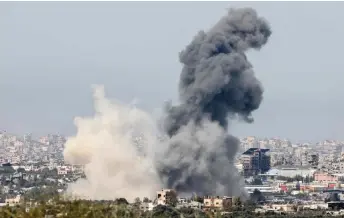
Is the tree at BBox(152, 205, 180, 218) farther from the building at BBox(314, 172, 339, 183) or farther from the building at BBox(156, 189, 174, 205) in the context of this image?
the building at BBox(314, 172, 339, 183)

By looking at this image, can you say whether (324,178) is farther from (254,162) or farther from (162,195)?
(162,195)

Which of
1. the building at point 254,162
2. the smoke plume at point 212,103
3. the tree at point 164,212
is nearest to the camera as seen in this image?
the tree at point 164,212

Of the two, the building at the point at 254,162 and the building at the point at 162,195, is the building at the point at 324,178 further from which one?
the building at the point at 162,195

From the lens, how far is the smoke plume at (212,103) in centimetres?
4722

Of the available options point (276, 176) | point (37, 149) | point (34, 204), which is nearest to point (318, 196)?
point (276, 176)

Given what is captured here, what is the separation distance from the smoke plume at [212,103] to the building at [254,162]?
29823 millimetres

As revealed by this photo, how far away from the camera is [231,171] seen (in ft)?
159

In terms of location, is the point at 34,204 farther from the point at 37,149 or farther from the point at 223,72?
the point at 37,149

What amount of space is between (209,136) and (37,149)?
72950 millimetres

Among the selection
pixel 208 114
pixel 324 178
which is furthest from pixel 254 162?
pixel 208 114

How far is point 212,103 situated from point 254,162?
3439cm

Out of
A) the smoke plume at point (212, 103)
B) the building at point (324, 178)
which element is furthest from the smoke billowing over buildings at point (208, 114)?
the building at point (324, 178)

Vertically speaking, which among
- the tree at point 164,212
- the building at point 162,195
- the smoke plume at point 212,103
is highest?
the smoke plume at point 212,103

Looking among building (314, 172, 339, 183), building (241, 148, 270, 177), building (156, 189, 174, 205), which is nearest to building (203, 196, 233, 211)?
building (156, 189, 174, 205)
